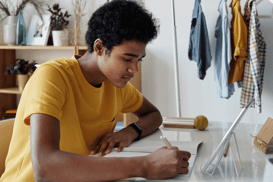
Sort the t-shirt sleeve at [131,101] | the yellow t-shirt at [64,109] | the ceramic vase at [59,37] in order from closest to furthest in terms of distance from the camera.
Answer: the yellow t-shirt at [64,109]
the t-shirt sleeve at [131,101]
the ceramic vase at [59,37]

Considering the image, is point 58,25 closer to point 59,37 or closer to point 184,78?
point 59,37

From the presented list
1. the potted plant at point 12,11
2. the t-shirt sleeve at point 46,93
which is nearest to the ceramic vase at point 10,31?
the potted plant at point 12,11

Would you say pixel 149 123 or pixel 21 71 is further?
pixel 21 71

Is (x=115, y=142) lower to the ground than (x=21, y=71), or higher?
lower

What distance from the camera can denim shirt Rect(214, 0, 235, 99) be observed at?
2.29 m

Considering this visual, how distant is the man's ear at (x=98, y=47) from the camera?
39.4 inches

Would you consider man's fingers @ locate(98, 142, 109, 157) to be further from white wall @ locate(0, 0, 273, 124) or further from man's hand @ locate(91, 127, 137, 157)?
white wall @ locate(0, 0, 273, 124)

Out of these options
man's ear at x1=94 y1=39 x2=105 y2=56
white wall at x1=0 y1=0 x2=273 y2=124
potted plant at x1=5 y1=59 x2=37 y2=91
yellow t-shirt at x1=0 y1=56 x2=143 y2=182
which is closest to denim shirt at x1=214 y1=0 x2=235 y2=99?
white wall at x1=0 y1=0 x2=273 y2=124

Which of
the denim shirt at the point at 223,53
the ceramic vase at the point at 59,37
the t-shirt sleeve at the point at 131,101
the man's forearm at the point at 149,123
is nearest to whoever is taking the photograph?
the man's forearm at the point at 149,123

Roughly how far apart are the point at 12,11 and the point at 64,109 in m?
2.59

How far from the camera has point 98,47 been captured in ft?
3.33

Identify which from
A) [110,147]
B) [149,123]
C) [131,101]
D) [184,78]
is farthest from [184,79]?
[110,147]

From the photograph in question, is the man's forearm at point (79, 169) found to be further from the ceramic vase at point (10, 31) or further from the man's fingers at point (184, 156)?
the ceramic vase at point (10, 31)

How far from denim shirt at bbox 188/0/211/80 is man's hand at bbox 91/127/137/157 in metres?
1.45
